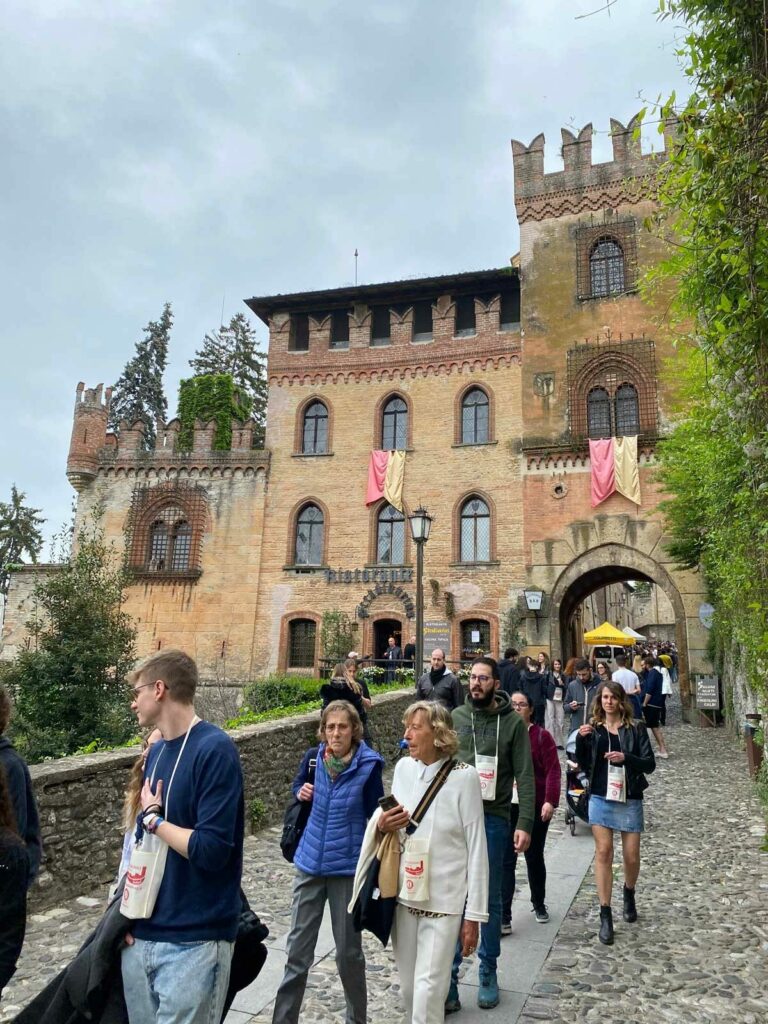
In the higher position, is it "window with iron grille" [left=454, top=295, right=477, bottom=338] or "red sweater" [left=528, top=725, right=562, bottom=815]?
"window with iron grille" [left=454, top=295, right=477, bottom=338]

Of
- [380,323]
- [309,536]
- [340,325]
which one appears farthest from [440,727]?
[340,325]

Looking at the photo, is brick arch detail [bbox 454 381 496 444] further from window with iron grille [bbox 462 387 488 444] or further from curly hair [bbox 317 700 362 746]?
curly hair [bbox 317 700 362 746]

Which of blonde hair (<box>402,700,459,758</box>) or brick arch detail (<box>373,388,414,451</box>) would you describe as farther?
brick arch detail (<box>373,388,414,451</box>)

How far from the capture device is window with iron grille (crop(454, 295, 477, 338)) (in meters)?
25.0

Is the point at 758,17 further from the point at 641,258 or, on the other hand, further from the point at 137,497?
the point at 137,497

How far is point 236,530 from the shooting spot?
24766 mm

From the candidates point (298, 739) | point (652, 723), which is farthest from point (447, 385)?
point (298, 739)

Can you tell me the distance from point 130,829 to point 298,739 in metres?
6.43

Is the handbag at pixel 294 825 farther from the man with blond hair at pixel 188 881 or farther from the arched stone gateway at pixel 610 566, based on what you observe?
the arched stone gateway at pixel 610 566

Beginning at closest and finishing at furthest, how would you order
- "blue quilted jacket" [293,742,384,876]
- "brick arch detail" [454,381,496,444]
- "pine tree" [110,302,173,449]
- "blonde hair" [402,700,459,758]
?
"blonde hair" [402,700,459,758]
"blue quilted jacket" [293,742,384,876]
"brick arch detail" [454,381,496,444]
"pine tree" [110,302,173,449]

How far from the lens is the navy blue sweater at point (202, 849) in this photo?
2355mm

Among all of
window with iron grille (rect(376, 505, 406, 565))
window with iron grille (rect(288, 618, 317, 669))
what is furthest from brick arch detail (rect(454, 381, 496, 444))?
window with iron grille (rect(288, 618, 317, 669))

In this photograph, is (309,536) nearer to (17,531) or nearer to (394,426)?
(394,426)

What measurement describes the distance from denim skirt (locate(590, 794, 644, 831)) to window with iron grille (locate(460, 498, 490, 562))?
56.3ft
